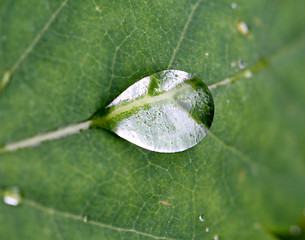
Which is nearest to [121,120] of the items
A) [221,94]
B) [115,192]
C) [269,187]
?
[115,192]

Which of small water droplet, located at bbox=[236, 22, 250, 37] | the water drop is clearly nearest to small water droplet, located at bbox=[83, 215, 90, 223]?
the water drop

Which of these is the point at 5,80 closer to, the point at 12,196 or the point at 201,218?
the point at 12,196

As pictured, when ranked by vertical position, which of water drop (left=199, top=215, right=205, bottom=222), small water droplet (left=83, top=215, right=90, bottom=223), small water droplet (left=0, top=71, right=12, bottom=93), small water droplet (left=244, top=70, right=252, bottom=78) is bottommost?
small water droplet (left=83, top=215, right=90, bottom=223)

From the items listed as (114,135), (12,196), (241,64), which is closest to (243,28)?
(241,64)

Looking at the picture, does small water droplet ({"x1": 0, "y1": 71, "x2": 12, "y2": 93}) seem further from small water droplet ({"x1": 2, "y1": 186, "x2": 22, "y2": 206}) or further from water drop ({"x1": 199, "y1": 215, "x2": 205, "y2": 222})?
water drop ({"x1": 199, "y1": 215, "x2": 205, "y2": 222})

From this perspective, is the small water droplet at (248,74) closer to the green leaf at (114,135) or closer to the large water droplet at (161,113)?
the green leaf at (114,135)

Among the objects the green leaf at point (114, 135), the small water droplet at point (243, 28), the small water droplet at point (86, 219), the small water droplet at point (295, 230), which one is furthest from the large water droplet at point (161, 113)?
the small water droplet at point (295, 230)
